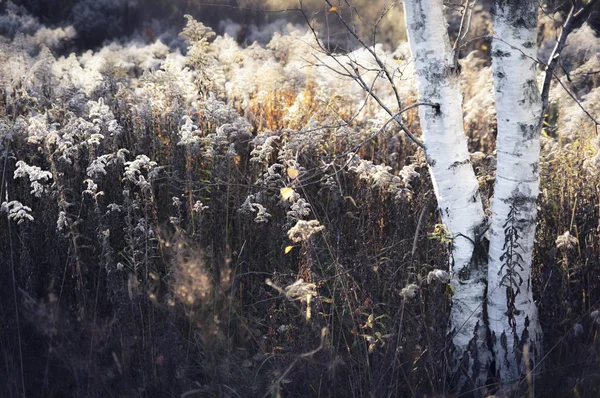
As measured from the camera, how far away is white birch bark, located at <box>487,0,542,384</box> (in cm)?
330

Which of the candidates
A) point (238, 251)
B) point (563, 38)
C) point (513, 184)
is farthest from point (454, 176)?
point (238, 251)

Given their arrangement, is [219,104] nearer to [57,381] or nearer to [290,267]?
[290,267]

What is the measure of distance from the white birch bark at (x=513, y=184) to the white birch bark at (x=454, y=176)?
0.10 m

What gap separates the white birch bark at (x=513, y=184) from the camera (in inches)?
130

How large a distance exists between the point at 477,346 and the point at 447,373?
23cm

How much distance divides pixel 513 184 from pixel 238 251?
6.77 feet

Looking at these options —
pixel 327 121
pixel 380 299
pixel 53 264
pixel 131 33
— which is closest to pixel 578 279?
pixel 380 299

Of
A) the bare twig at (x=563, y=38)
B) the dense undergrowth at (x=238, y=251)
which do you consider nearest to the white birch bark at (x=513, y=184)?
the bare twig at (x=563, y=38)

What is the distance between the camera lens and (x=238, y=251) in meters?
4.65

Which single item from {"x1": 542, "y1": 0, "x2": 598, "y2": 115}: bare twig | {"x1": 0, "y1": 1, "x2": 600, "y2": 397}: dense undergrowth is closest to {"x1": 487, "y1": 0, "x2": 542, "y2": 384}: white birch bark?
{"x1": 542, "y1": 0, "x2": 598, "y2": 115}: bare twig

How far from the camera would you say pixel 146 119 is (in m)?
5.66

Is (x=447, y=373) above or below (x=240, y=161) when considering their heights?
below

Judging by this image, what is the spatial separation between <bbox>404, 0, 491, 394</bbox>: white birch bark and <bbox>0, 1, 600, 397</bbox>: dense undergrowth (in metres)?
0.15

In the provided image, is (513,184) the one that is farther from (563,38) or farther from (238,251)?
(238,251)
